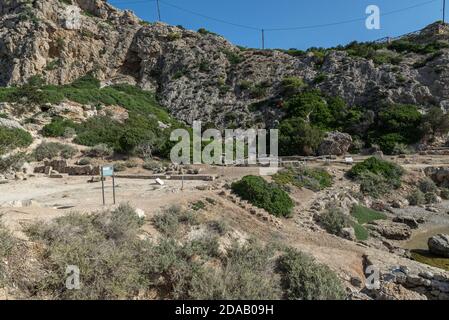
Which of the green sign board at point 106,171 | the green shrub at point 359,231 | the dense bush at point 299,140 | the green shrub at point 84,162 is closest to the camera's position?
the green sign board at point 106,171

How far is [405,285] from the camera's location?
7.84 meters

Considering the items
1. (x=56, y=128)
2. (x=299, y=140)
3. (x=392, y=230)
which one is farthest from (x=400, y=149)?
(x=56, y=128)

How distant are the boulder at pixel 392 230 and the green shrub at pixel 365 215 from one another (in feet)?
2.33

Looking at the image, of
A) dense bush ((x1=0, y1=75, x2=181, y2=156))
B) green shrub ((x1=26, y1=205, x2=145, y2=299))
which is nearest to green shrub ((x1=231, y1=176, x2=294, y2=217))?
green shrub ((x1=26, y1=205, x2=145, y2=299))

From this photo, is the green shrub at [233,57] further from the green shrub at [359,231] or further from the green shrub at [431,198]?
the green shrub at [359,231]

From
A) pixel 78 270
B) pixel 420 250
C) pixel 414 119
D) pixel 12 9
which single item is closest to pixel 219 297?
pixel 78 270

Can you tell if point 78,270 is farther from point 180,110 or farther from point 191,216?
point 180,110

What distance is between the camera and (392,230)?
13.4 m

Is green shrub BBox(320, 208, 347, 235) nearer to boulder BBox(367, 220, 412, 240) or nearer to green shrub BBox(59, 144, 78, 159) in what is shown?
boulder BBox(367, 220, 412, 240)

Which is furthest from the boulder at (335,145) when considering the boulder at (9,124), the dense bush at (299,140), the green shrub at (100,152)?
the boulder at (9,124)

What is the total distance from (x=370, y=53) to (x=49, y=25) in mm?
38630

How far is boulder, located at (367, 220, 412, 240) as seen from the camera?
1313cm

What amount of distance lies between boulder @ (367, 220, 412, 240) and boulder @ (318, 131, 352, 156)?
13.2m

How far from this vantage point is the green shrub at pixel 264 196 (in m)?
13.0
